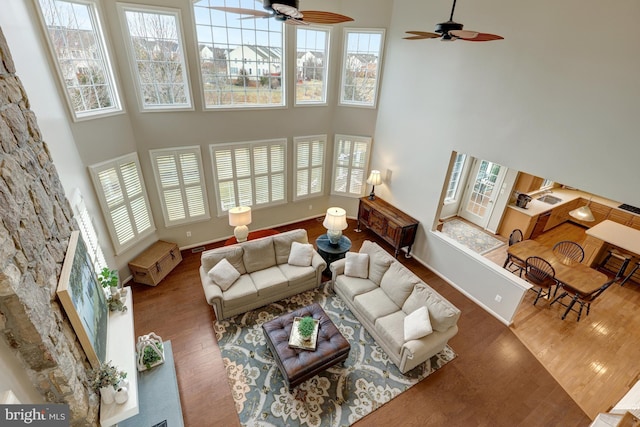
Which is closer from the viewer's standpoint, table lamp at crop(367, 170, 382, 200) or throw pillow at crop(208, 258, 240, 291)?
throw pillow at crop(208, 258, 240, 291)

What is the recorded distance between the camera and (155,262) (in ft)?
18.4

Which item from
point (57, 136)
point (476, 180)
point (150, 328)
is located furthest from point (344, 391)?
point (476, 180)

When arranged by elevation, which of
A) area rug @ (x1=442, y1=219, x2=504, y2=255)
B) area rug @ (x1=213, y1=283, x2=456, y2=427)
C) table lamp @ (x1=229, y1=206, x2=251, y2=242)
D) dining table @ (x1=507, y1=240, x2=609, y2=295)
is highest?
table lamp @ (x1=229, y1=206, x2=251, y2=242)

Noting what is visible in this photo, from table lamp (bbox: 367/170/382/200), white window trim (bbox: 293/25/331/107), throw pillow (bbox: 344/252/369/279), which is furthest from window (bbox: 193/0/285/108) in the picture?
throw pillow (bbox: 344/252/369/279)

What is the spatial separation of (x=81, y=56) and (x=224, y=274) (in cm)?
401

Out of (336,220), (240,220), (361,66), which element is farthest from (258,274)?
(361,66)

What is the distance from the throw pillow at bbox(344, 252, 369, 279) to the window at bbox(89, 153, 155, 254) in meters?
4.13

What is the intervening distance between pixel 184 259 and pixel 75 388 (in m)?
4.33

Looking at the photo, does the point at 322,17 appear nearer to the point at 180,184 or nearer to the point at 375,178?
the point at 180,184

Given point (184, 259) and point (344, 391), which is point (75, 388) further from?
point (184, 259)

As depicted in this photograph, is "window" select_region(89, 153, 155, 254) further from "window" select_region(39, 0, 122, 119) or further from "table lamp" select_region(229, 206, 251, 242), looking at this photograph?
"table lamp" select_region(229, 206, 251, 242)

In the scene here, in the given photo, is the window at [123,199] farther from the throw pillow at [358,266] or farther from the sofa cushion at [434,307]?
the sofa cushion at [434,307]

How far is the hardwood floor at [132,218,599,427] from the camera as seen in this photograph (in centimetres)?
373

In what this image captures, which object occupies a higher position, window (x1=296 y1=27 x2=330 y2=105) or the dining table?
window (x1=296 y1=27 x2=330 y2=105)
